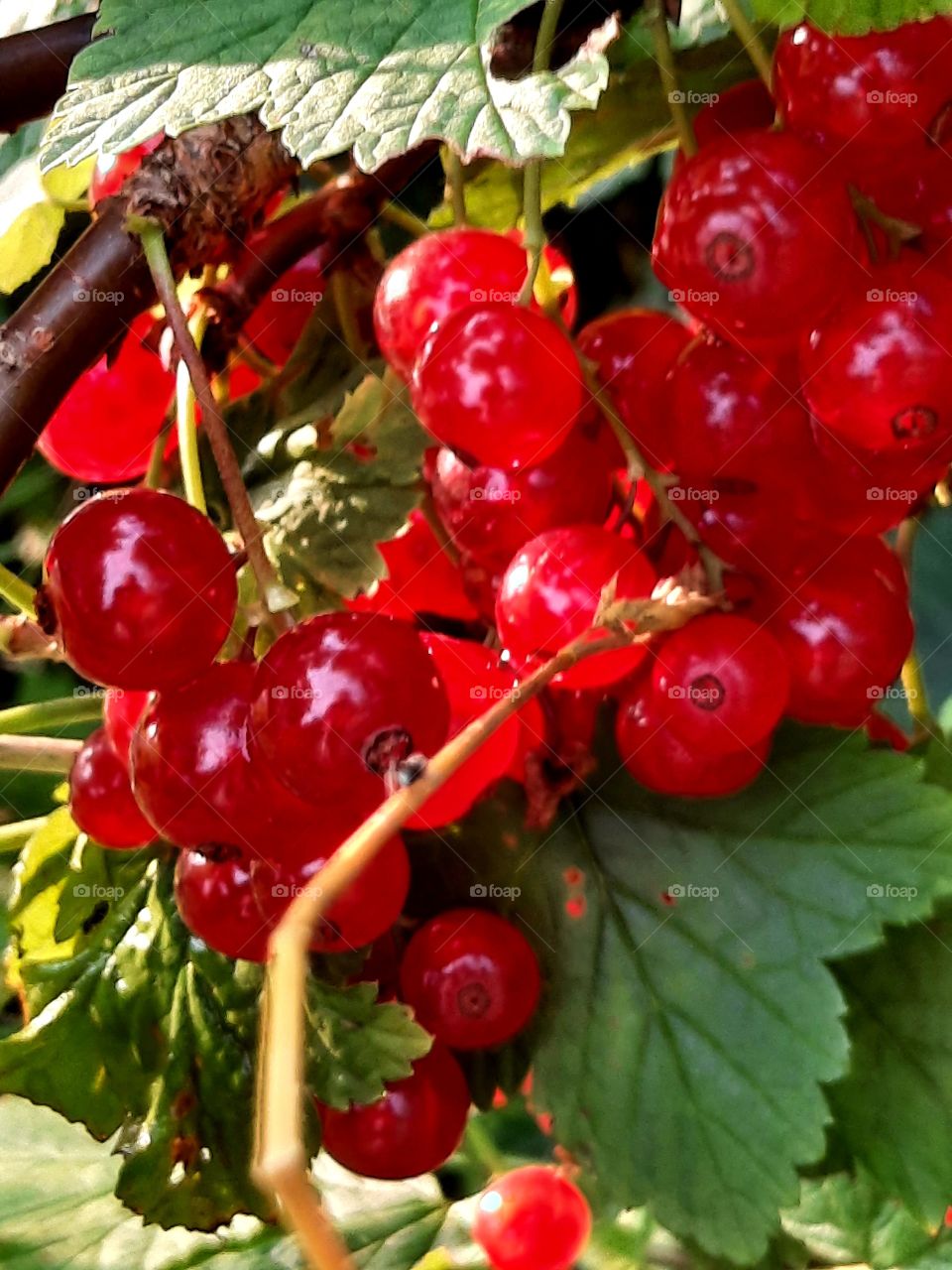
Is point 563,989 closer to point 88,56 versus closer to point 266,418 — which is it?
point 266,418

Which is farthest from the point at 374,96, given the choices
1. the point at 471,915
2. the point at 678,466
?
the point at 471,915

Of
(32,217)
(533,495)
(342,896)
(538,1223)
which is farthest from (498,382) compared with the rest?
(538,1223)

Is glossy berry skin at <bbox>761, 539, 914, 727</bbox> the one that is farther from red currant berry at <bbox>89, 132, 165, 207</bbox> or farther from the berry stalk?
red currant berry at <bbox>89, 132, 165, 207</bbox>

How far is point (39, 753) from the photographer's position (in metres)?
0.57

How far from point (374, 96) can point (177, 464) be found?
236mm

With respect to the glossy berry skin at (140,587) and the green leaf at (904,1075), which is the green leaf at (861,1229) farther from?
the glossy berry skin at (140,587)

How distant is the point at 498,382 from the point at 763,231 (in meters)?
0.09

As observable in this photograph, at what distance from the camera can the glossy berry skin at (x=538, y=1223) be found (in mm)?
608

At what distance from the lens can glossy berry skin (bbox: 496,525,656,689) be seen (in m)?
0.42

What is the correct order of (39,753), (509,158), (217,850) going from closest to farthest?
1. (509,158)
2. (217,850)
3. (39,753)

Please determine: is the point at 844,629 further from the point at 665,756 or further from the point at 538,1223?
the point at 538,1223

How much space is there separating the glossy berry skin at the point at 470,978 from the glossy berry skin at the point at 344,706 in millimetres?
125

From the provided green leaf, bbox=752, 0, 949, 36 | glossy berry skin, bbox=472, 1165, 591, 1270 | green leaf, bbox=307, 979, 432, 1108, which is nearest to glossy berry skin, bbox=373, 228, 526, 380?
green leaf, bbox=752, 0, 949, 36

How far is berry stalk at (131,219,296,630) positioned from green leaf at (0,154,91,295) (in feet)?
0.55
